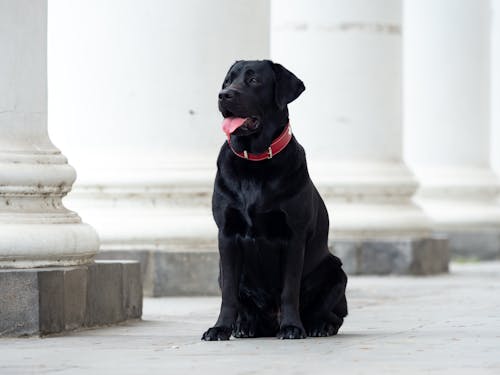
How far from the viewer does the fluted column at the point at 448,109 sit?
22.1 metres

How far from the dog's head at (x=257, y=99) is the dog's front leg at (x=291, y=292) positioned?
1.90ft

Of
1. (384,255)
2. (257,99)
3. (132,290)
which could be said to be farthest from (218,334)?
(384,255)

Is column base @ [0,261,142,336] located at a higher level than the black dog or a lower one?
lower

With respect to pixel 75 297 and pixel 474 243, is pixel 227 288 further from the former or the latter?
pixel 474 243

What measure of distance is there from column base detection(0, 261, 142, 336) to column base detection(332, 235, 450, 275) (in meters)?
6.64

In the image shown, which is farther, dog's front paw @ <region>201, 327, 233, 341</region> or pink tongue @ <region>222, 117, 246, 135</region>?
dog's front paw @ <region>201, 327, 233, 341</region>

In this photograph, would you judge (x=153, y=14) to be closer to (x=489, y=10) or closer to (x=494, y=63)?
(x=489, y=10)

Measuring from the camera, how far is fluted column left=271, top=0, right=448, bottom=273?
691 inches

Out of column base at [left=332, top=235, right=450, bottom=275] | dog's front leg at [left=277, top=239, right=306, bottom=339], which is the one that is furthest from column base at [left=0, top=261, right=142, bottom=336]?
column base at [left=332, top=235, right=450, bottom=275]

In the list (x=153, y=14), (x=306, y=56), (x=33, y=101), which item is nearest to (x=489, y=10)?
(x=306, y=56)

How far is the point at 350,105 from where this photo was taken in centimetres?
1770

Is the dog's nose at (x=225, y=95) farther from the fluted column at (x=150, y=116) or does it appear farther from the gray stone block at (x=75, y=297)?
the fluted column at (x=150, y=116)

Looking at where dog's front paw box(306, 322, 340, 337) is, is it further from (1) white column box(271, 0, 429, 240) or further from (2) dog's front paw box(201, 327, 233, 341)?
(1) white column box(271, 0, 429, 240)

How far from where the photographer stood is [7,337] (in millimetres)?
9055
